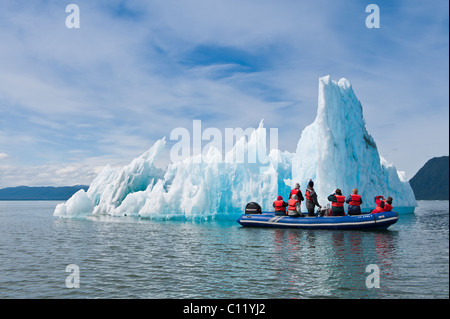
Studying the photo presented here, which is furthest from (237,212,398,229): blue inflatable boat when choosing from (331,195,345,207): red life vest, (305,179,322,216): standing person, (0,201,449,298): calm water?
(0,201,449,298): calm water

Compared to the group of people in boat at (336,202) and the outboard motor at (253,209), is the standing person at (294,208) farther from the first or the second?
the outboard motor at (253,209)

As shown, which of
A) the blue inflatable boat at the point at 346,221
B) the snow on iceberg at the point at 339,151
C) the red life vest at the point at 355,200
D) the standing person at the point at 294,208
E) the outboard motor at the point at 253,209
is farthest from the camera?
the snow on iceberg at the point at 339,151

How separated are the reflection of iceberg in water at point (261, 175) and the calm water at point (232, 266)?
44.3 feet

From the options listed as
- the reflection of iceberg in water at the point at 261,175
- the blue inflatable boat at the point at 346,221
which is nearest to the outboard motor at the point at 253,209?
the blue inflatable boat at the point at 346,221

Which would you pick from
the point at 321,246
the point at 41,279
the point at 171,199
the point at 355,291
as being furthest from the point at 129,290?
the point at 171,199

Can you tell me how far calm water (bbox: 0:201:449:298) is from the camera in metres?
10.2

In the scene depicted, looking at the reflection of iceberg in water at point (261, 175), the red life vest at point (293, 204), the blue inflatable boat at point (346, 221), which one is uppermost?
the reflection of iceberg in water at point (261, 175)

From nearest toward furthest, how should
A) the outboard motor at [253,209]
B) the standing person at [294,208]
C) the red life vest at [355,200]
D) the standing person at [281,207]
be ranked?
the red life vest at [355,200] → the standing person at [294,208] → the standing person at [281,207] → the outboard motor at [253,209]

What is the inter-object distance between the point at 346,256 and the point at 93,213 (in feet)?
112

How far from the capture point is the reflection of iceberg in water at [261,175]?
115 ft

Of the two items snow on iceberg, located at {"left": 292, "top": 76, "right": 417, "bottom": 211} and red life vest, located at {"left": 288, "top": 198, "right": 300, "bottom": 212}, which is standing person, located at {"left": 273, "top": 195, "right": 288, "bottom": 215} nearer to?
red life vest, located at {"left": 288, "top": 198, "right": 300, "bottom": 212}

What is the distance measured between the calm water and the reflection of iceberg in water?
13.5 metres
